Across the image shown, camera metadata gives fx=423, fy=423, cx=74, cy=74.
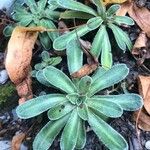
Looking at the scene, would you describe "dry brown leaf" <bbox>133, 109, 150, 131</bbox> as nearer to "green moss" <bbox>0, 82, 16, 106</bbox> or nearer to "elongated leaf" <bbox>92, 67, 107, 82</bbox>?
"elongated leaf" <bbox>92, 67, 107, 82</bbox>

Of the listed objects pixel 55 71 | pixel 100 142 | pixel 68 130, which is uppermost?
pixel 55 71

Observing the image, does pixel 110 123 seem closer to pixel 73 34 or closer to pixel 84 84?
pixel 84 84

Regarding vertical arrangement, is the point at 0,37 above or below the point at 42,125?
above

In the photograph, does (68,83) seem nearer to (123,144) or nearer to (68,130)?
(68,130)

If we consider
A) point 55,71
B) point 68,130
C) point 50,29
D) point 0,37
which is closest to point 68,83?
point 55,71

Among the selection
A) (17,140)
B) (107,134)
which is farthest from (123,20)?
(17,140)

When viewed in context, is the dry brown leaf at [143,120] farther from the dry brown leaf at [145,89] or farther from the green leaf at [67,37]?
the green leaf at [67,37]

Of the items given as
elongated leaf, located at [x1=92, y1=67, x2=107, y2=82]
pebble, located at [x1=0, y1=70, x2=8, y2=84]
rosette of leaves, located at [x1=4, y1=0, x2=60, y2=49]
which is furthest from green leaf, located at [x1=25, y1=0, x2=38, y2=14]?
elongated leaf, located at [x1=92, y1=67, x2=107, y2=82]
